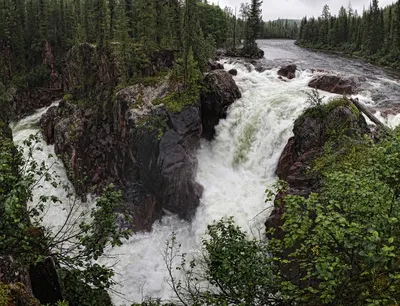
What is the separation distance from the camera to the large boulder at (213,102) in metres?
28.7

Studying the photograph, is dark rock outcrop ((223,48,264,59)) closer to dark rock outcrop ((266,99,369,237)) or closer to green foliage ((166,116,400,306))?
dark rock outcrop ((266,99,369,237))

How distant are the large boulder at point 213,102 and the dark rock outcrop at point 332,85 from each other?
9.36 meters

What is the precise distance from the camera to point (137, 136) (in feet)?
82.7

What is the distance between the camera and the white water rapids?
1950cm

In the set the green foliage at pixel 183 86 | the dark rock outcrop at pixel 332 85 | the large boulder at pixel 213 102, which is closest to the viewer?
the green foliage at pixel 183 86

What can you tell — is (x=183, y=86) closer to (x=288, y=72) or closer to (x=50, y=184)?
(x=50, y=184)

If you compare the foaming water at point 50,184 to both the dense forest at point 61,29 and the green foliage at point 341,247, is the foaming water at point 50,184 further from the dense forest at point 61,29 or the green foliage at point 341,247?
the dense forest at point 61,29

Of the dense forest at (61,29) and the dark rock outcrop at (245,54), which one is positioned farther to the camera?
the dark rock outcrop at (245,54)

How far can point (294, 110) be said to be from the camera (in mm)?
25516

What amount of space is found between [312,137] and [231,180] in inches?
270

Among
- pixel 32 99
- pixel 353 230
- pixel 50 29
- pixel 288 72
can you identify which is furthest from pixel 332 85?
pixel 50 29

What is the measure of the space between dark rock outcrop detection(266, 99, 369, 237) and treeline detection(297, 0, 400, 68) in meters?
47.2

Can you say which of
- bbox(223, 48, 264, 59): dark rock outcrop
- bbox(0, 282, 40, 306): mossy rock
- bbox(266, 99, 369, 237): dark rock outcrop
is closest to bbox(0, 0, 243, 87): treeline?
bbox(223, 48, 264, 59): dark rock outcrop

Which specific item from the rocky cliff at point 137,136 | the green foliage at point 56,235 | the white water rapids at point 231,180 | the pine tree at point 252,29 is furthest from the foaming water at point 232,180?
the pine tree at point 252,29
